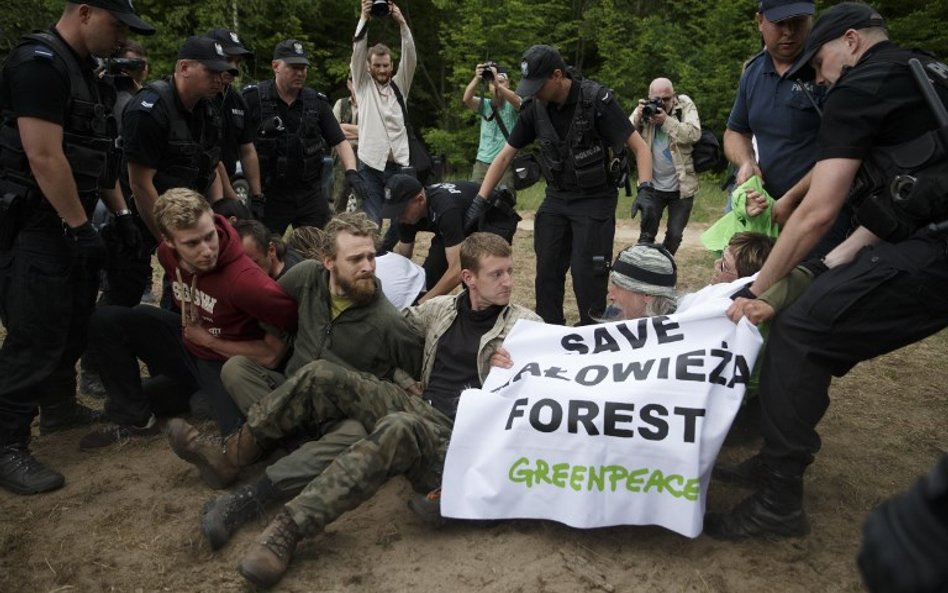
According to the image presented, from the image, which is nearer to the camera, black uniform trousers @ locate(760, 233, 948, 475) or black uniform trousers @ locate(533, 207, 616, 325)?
black uniform trousers @ locate(760, 233, 948, 475)

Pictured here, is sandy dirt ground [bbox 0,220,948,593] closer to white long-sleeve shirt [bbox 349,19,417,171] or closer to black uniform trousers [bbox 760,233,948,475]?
black uniform trousers [bbox 760,233,948,475]

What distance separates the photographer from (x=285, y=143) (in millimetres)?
6109

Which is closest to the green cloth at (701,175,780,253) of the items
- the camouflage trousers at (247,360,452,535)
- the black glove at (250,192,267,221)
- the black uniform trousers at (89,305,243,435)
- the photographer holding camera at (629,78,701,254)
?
the camouflage trousers at (247,360,452,535)

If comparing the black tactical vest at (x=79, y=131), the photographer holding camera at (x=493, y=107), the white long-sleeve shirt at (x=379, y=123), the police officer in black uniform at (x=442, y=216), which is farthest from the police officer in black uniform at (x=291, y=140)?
the photographer holding camera at (x=493, y=107)

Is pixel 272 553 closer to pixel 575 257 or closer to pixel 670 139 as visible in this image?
pixel 575 257

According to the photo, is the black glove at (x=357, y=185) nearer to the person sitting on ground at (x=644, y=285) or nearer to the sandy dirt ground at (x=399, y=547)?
the sandy dirt ground at (x=399, y=547)

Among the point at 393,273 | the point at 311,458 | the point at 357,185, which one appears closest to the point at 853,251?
the point at 311,458

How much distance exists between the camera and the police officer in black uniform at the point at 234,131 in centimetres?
521

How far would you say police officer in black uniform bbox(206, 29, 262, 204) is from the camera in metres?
5.21

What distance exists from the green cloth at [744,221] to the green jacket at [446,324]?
133 cm

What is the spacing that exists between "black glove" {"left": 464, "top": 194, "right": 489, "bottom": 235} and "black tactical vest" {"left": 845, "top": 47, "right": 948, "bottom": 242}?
2.61m

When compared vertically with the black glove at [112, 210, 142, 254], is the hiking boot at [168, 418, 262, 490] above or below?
below

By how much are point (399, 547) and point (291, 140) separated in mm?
3749

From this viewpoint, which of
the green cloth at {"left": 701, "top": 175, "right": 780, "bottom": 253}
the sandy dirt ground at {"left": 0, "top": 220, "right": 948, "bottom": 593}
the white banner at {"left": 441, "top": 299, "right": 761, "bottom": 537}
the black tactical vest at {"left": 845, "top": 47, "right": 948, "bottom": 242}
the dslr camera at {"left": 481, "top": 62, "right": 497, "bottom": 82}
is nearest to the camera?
the black tactical vest at {"left": 845, "top": 47, "right": 948, "bottom": 242}
